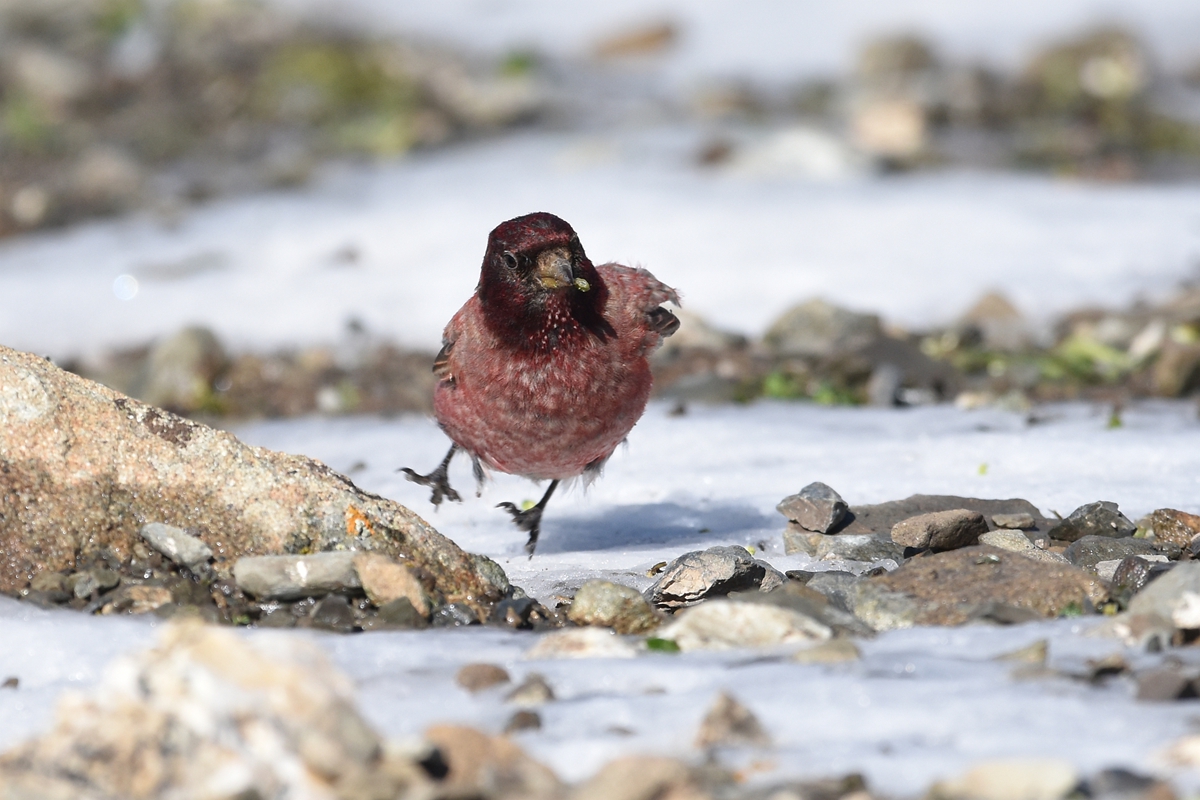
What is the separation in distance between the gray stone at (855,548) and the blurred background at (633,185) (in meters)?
2.36

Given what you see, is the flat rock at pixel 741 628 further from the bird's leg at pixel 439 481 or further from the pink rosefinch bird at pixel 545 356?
the bird's leg at pixel 439 481

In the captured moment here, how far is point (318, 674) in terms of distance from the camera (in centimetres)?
259

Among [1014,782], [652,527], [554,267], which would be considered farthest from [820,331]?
[1014,782]

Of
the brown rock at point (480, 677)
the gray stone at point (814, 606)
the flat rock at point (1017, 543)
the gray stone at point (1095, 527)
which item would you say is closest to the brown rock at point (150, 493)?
the brown rock at point (480, 677)

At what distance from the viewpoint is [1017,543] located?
14.3 ft

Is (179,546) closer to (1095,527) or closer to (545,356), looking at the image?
(545,356)

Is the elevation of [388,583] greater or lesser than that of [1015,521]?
lesser

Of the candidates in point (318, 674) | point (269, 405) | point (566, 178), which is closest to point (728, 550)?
point (318, 674)

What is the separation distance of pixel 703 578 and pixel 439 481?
1714 mm

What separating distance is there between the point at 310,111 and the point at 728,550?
933cm

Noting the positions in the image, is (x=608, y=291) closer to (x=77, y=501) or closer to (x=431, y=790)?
(x=77, y=501)

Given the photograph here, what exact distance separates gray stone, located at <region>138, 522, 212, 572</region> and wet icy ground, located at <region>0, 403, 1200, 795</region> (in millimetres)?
348

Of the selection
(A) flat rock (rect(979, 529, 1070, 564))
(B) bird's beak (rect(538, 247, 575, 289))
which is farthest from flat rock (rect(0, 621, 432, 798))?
(A) flat rock (rect(979, 529, 1070, 564))

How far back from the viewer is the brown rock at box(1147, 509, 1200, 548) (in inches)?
173
